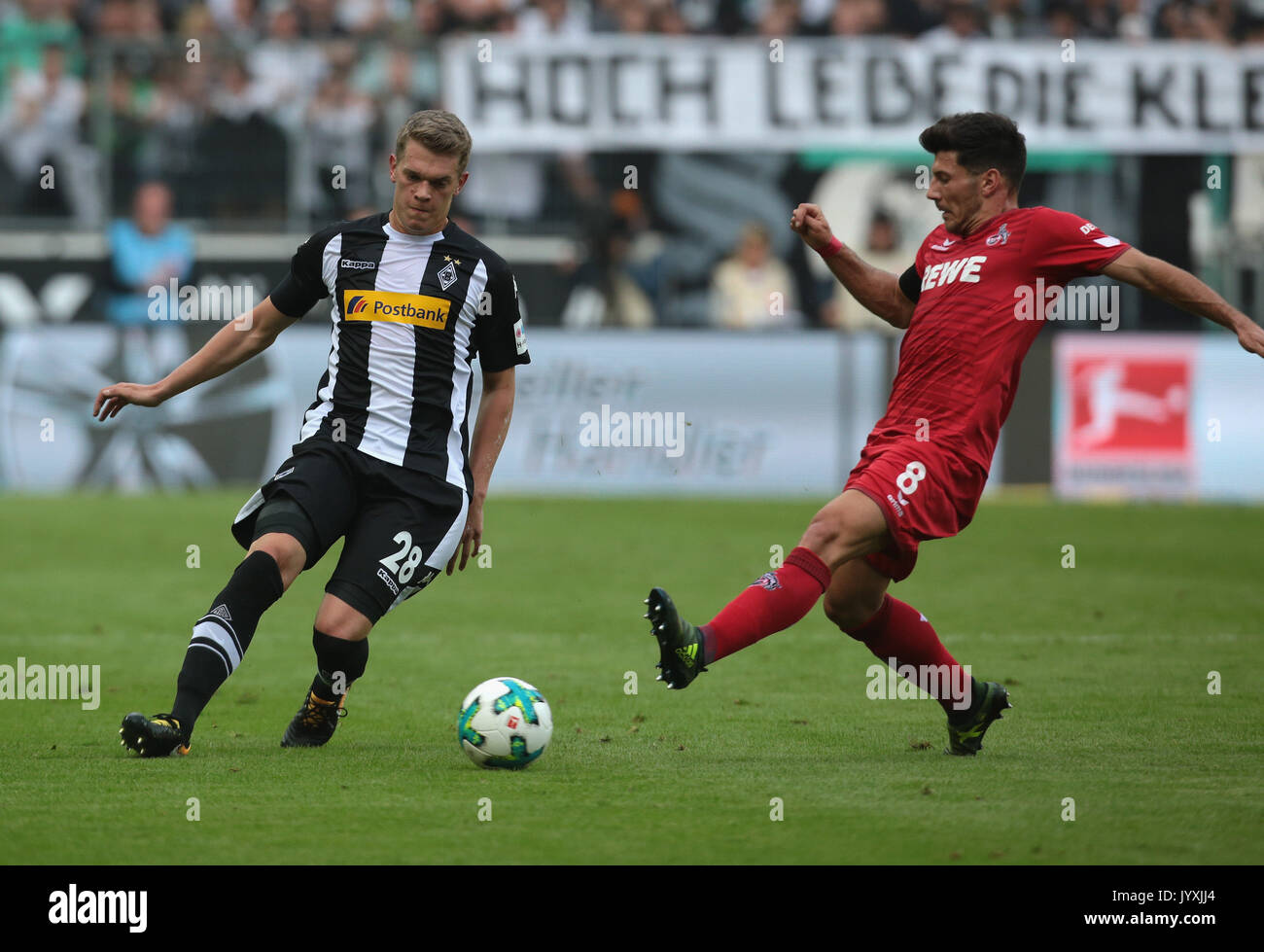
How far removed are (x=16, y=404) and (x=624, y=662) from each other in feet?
29.2

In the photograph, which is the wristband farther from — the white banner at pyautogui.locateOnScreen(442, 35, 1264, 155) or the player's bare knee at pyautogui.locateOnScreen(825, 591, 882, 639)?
the white banner at pyautogui.locateOnScreen(442, 35, 1264, 155)

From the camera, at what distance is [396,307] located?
6.05 meters

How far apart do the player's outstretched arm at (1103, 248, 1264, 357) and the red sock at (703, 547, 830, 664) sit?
1.33 m

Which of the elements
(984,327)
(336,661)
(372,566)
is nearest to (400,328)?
(372,566)

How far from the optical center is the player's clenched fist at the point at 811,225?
19.2 feet

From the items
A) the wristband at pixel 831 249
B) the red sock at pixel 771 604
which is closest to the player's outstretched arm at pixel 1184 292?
the wristband at pixel 831 249

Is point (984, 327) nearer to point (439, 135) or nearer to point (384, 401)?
point (439, 135)

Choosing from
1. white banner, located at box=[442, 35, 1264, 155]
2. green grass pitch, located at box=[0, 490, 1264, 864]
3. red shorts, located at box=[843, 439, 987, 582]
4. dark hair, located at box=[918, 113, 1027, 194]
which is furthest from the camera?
white banner, located at box=[442, 35, 1264, 155]

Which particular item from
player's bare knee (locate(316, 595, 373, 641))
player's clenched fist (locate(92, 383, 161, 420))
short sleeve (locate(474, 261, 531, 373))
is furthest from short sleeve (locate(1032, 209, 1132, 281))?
player's clenched fist (locate(92, 383, 161, 420))

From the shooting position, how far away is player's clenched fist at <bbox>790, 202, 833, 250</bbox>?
5844 mm

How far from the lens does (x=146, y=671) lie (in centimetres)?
793

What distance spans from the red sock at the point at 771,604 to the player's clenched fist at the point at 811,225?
43.1 inches

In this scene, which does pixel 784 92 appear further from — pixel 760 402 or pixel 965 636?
pixel 965 636
